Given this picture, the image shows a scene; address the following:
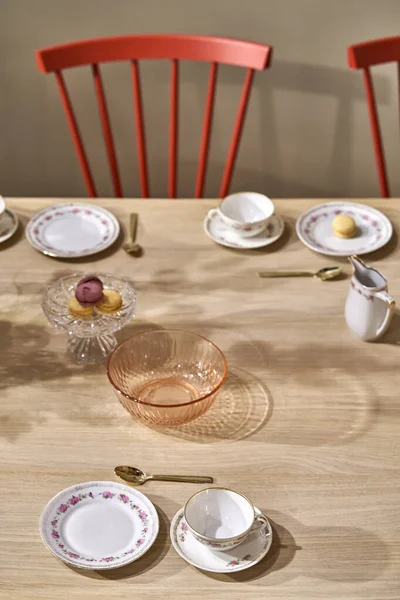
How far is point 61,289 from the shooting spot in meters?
1.55

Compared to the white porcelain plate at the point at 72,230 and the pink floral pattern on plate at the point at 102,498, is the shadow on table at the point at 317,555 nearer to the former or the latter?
the pink floral pattern on plate at the point at 102,498

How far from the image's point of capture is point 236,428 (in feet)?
4.32

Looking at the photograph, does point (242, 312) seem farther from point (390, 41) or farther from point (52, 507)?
point (390, 41)

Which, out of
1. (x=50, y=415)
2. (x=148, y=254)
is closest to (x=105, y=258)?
(x=148, y=254)

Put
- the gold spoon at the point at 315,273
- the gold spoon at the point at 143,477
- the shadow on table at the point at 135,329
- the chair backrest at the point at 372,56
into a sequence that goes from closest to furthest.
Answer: the gold spoon at the point at 143,477 → the shadow on table at the point at 135,329 → the gold spoon at the point at 315,273 → the chair backrest at the point at 372,56

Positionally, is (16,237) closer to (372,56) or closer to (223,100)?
(372,56)

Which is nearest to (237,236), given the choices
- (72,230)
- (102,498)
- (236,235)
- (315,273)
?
Result: (236,235)

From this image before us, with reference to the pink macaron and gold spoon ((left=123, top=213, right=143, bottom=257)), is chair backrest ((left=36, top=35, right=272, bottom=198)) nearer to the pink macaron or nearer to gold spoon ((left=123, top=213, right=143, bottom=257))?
gold spoon ((left=123, top=213, right=143, bottom=257))

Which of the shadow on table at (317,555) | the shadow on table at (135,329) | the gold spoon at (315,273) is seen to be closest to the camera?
the shadow on table at (317,555)

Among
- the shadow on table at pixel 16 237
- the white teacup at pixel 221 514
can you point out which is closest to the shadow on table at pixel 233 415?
A: the white teacup at pixel 221 514

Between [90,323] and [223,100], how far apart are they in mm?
1466

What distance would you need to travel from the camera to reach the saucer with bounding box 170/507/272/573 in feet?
3.61

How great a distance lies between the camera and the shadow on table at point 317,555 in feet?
3.60

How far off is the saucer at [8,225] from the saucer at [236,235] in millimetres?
406
